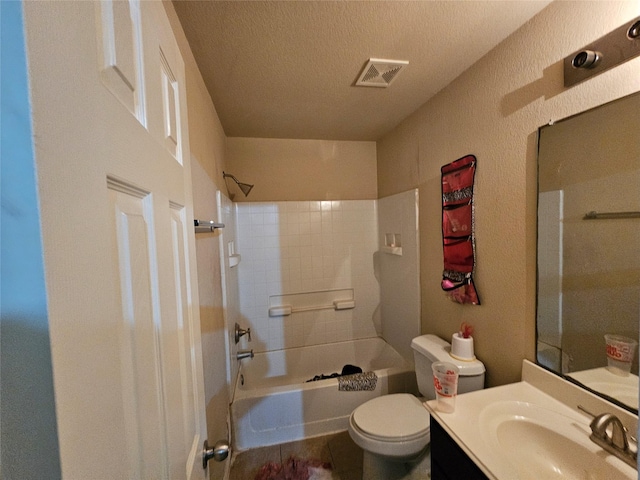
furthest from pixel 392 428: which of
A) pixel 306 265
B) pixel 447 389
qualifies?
pixel 306 265

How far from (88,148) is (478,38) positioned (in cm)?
155

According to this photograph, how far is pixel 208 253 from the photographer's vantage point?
1.37 m

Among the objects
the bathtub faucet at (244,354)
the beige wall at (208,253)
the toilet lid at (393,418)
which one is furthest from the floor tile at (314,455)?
the bathtub faucet at (244,354)

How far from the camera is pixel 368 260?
2.65m

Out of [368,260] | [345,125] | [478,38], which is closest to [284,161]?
[345,125]

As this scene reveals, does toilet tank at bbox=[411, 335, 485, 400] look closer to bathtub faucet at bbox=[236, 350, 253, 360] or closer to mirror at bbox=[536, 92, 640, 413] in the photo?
mirror at bbox=[536, 92, 640, 413]

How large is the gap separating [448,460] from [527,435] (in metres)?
0.29

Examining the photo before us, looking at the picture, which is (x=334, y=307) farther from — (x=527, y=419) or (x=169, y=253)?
(x=169, y=253)

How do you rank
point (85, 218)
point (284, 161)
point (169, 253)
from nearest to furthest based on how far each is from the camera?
1. point (85, 218)
2. point (169, 253)
3. point (284, 161)

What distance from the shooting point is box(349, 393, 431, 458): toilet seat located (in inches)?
51.4

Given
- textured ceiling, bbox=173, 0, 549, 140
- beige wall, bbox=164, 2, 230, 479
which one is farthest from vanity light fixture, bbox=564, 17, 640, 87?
beige wall, bbox=164, 2, 230, 479

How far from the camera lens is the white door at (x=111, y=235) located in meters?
0.23

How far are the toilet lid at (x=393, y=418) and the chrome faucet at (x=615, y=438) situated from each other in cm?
74

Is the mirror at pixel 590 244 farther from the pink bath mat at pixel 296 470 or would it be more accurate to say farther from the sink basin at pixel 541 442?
the pink bath mat at pixel 296 470
